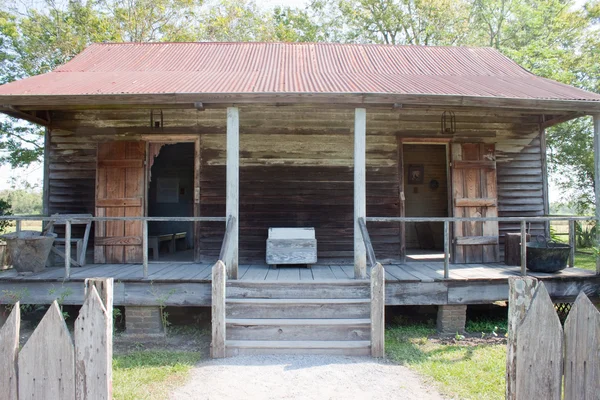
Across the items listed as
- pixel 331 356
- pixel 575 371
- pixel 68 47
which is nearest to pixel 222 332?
pixel 331 356

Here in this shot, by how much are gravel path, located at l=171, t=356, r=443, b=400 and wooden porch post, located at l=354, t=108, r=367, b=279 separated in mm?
1301

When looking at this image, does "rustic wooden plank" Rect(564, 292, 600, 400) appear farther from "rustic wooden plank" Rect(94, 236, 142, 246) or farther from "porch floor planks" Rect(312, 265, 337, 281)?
"rustic wooden plank" Rect(94, 236, 142, 246)

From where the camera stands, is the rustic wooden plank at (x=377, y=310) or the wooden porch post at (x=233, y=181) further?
the wooden porch post at (x=233, y=181)

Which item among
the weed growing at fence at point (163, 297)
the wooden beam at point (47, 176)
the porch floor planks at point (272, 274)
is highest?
the wooden beam at point (47, 176)

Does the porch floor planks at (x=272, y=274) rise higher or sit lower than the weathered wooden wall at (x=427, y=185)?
lower

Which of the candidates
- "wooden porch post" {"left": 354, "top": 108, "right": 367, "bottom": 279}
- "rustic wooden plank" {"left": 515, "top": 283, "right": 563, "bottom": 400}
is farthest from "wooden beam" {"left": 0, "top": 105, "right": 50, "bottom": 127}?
"rustic wooden plank" {"left": 515, "top": 283, "right": 563, "bottom": 400}

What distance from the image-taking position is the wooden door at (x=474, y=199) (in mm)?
7094

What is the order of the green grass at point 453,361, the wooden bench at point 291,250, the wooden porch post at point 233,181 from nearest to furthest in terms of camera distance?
the green grass at point 453,361 → the wooden porch post at point 233,181 → the wooden bench at point 291,250

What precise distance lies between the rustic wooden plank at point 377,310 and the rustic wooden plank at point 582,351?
8.58ft

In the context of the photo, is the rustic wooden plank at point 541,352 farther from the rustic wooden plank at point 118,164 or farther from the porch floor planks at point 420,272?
the rustic wooden plank at point 118,164

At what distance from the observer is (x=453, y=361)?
175 inches

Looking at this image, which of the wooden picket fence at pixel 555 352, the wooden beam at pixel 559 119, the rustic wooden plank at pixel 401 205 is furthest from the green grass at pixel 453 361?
the wooden beam at pixel 559 119

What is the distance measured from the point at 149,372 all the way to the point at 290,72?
206 inches

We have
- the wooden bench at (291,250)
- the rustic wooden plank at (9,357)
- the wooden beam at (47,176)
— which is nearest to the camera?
the rustic wooden plank at (9,357)
